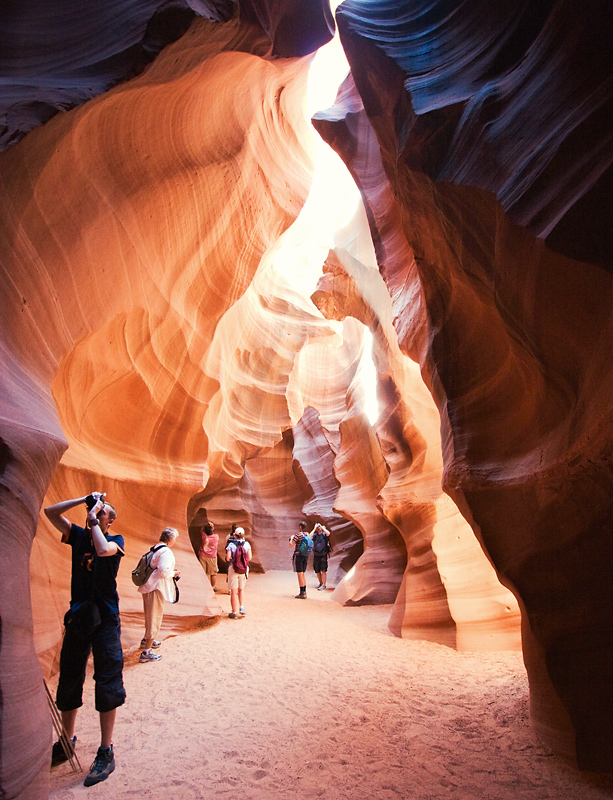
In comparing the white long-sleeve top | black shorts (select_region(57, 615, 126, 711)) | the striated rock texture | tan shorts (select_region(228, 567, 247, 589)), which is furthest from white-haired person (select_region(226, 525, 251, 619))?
black shorts (select_region(57, 615, 126, 711))

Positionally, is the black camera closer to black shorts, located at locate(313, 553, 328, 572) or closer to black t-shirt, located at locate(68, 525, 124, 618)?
black t-shirt, located at locate(68, 525, 124, 618)

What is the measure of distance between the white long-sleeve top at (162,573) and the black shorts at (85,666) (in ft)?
9.27

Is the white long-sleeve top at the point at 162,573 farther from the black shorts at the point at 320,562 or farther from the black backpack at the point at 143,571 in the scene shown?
the black shorts at the point at 320,562

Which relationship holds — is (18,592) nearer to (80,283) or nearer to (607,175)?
(80,283)

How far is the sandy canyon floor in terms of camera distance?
3.13 m

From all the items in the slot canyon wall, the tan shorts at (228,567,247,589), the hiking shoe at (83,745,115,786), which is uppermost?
the slot canyon wall

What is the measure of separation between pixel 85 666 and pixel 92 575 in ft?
1.77

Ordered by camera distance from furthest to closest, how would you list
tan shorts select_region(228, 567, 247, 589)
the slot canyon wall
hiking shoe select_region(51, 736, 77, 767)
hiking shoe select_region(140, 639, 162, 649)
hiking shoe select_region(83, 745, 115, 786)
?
1. tan shorts select_region(228, 567, 247, 589)
2. hiking shoe select_region(140, 639, 162, 649)
3. hiking shoe select_region(51, 736, 77, 767)
4. hiking shoe select_region(83, 745, 115, 786)
5. the slot canyon wall

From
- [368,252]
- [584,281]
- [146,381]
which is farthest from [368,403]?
[584,281]

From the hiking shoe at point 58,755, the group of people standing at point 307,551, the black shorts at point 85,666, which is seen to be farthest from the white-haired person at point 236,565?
the black shorts at point 85,666

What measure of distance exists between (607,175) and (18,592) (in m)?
3.90

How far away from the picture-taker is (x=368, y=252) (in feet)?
39.8

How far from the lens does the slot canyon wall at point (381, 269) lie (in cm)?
300

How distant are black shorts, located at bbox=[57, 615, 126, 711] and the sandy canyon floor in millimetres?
486
